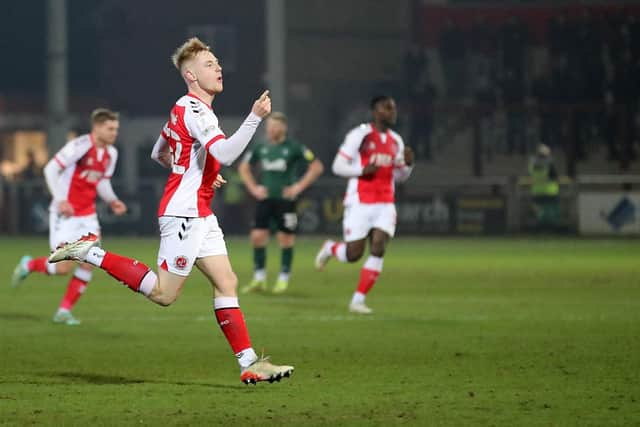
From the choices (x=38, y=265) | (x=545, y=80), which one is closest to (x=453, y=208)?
(x=545, y=80)

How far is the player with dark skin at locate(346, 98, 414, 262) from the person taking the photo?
44.8ft

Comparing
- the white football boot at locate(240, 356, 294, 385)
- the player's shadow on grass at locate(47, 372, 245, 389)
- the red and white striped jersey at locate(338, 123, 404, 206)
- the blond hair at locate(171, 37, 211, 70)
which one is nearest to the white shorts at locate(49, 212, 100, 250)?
the red and white striped jersey at locate(338, 123, 404, 206)

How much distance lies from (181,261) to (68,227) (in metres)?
4.50

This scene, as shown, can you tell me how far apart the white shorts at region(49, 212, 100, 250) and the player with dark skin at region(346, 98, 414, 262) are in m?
2.73

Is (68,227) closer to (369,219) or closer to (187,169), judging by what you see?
(369,219)

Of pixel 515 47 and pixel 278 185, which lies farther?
pixel 515 47

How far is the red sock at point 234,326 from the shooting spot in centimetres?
879

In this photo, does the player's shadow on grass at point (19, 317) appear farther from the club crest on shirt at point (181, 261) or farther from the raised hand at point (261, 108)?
the raised hand at point (261, 108)

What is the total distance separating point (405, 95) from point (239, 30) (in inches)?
575

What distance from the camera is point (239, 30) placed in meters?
51.5

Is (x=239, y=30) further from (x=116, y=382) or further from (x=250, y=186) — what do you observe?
(x=116, y=382)

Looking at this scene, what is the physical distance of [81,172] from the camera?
13094 millimetres

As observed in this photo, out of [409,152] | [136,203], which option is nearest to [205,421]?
[409,152]

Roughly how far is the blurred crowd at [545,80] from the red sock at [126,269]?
1122 inches
